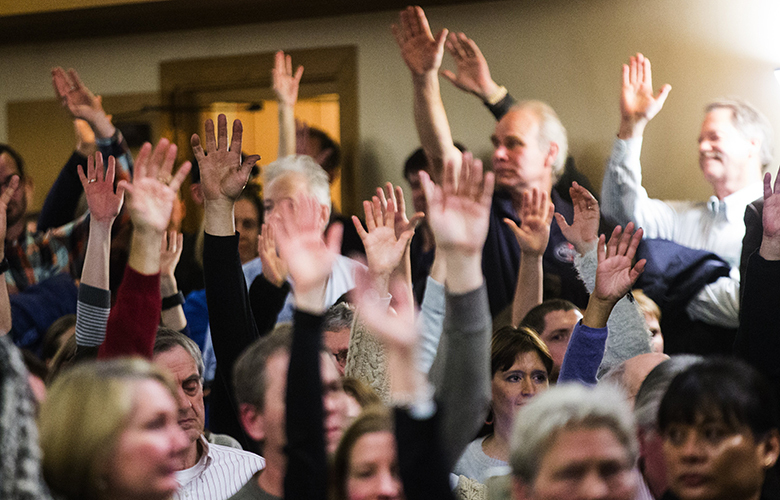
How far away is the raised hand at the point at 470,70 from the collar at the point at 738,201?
0.83 meters

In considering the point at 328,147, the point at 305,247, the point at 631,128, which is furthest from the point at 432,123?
the point at 305,247

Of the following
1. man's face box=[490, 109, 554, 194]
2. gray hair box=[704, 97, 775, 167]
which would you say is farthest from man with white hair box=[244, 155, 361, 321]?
gray hair box=[704, 97, 775, 167]

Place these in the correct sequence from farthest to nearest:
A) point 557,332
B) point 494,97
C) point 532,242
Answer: point 494,97 < point 532,242 < point 557,332

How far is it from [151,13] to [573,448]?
3172mm

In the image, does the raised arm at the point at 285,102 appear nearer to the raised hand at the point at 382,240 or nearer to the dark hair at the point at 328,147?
the dark hair at the point at 328,147

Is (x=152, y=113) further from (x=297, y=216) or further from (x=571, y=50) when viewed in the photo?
(x=297, y=216)

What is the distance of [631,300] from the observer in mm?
1980

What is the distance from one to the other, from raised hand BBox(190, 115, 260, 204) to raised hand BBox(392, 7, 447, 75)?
0.87 metres

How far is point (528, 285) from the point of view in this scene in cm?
238

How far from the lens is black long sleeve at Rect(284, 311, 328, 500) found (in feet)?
3.94

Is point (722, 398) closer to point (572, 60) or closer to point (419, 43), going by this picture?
point (419, 43)

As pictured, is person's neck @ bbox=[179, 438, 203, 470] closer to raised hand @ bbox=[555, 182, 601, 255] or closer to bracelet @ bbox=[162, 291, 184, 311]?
bracelet @ bbox=[162, 291, 184, 311]

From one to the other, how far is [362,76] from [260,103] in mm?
495

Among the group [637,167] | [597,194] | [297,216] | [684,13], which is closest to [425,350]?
[297,216]
